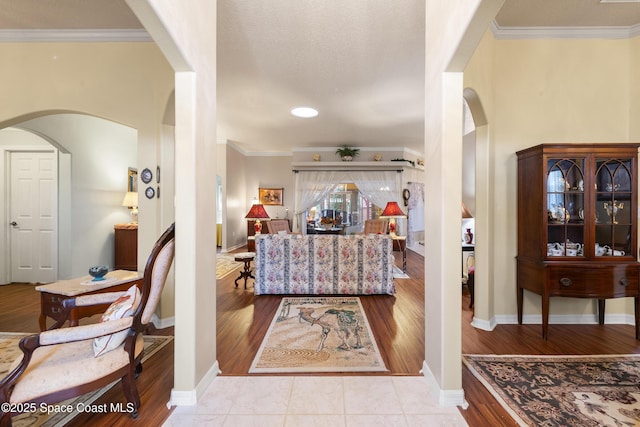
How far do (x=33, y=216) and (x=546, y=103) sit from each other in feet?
23.3

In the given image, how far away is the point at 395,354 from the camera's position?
7.61 feet

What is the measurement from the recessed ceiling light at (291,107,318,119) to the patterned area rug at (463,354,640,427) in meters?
4.28

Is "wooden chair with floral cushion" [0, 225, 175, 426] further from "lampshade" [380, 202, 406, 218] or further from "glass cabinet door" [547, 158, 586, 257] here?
"lampshade" [380, 202, 406, 218]

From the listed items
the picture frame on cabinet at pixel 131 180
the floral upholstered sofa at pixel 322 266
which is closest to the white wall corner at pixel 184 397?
the floral upholstered sofa at pixel 322 266

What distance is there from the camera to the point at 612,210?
8.53 feet

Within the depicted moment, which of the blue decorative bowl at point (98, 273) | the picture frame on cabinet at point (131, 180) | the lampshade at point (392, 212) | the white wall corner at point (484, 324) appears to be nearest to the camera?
the blue decorative bowl at point (98, 273)

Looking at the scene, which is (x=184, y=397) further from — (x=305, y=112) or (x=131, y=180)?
(x=131, y=180)

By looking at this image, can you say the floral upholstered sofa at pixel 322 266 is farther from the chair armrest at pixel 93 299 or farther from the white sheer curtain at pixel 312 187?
the white sheer curtain at pixel 312 187

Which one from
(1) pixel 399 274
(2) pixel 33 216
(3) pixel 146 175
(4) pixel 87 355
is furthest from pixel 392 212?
(2) pixel 33 216

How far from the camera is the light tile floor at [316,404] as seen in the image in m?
1.58

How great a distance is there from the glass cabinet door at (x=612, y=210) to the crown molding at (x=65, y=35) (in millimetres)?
4679

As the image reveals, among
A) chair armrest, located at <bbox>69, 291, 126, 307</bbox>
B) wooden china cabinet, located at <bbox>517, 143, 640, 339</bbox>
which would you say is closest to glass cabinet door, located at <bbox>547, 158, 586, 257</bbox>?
wooden china cabinet, located at <bbox>517, 143, 640, 339</bbox>

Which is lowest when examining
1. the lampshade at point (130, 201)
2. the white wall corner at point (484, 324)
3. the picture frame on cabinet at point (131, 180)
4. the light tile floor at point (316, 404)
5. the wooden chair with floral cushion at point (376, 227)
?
the light tile floor at point (316, 404)

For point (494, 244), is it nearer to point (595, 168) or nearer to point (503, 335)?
point (503, 335)
